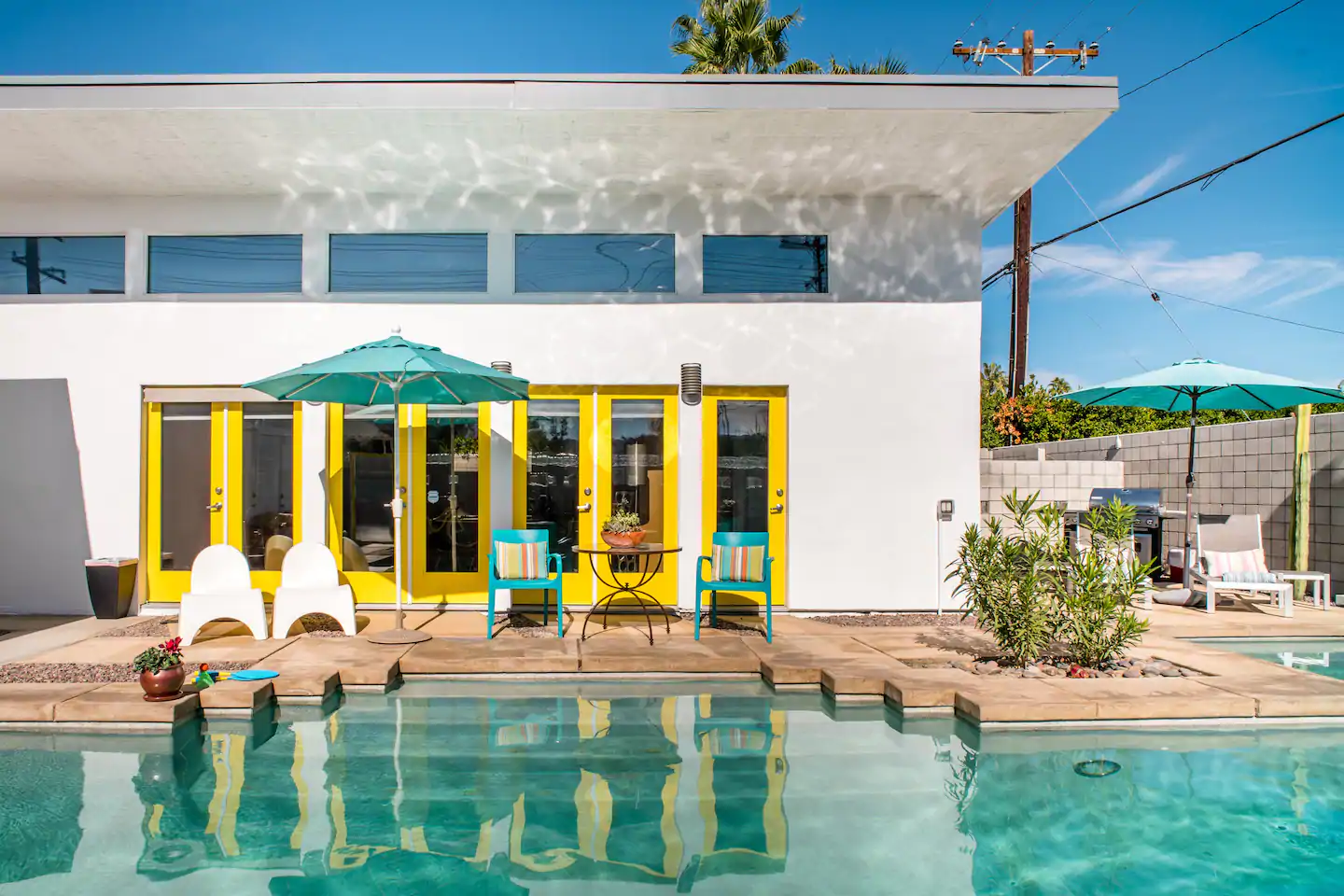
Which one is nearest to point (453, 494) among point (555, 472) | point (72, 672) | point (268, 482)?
point (555, 472)

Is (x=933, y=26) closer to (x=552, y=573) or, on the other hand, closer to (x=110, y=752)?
(x=552, y=573)

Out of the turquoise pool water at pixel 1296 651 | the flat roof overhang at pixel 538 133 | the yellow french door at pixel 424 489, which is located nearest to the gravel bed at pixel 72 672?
the yellow french door at pixel 424 489

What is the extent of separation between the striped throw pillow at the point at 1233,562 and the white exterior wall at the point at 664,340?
8.15 ft

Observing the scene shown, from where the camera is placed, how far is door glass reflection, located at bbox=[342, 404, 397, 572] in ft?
24.0

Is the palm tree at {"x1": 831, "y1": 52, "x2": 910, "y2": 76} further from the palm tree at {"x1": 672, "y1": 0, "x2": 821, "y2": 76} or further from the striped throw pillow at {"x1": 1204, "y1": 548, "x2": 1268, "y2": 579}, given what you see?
the striped throw pillow at {"x1": 1204, "y1": 548, "x2": 1268, "y2": 579}

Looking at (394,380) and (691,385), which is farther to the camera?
(691,385)

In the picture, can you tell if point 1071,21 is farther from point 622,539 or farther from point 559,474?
point 622,539

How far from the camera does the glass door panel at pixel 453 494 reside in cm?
724

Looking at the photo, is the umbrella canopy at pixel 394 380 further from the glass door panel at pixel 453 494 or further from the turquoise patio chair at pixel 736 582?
the turquoise patio chair at pixel 736 582

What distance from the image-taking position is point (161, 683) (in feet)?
14.5

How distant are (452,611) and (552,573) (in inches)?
38.9

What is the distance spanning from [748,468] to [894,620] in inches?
69.0

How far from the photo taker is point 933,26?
18.5 metres

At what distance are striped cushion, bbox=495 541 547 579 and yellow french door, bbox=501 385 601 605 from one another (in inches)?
43.7
